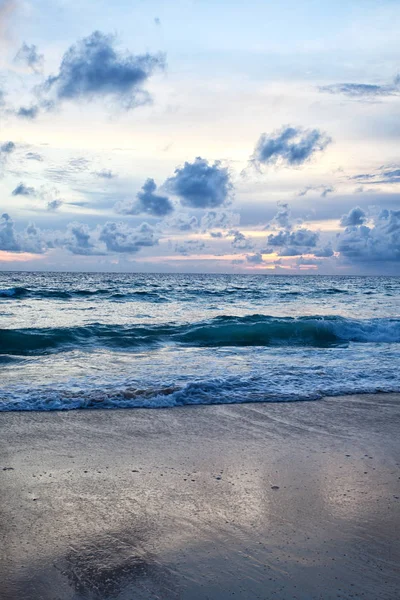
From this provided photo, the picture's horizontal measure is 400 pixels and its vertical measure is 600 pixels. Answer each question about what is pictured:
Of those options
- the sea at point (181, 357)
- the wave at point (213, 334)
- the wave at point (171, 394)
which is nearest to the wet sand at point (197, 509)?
the wave at point (171, 394)

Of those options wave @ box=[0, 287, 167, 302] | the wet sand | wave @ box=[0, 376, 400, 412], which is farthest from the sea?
wave @ box=[0, 287, 167, 302]

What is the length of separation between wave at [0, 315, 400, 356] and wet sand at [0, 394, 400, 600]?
7.72 metres

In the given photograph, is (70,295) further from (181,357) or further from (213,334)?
(181,357)

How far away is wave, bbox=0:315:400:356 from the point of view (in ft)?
46.4

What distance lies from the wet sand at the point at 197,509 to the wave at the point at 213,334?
25.3 feet

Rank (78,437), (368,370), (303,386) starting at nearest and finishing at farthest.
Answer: (78,437)
(303,386)
(368,370)

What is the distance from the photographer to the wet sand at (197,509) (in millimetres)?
3080

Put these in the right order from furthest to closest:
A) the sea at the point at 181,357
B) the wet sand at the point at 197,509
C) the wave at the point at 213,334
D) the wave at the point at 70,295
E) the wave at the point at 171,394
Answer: the wave at the point at 70,295 → the wave at the point at 213,334 → the sea at the point at 181,357 → the wave at the point at 171,394 → the wet sand at the point at 197,509

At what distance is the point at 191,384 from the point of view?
8430mm

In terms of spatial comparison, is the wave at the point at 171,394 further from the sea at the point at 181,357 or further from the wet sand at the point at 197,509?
the wet sand at the point at 197,509

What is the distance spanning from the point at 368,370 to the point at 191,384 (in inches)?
173

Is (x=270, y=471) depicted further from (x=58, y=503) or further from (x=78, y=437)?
(x=78, y=437)

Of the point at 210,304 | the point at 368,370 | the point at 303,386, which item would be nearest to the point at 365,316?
the point at 210,304

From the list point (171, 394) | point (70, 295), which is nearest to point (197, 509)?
point (171, 394)
